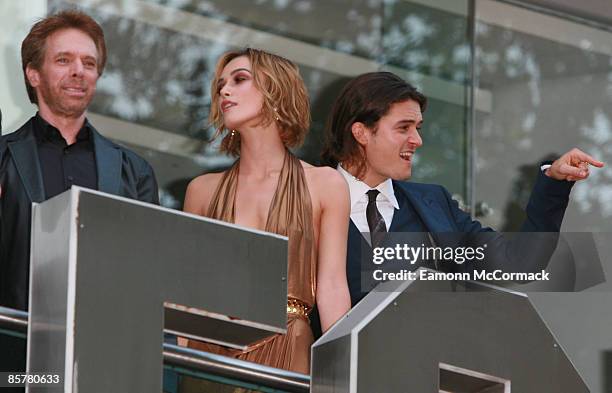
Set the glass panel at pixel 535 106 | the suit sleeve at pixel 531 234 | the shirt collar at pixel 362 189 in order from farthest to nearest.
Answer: the glass panel at pixel 535 106
the shirt collar at pixel 362 189
the suit sleeve at pixel 531 234

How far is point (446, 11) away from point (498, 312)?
201 inches

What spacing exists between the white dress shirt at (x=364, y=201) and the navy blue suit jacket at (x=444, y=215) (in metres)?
0.02

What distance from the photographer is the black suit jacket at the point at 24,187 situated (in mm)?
4793

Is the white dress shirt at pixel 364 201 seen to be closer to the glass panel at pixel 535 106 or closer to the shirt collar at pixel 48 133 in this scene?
the shirt collar at pixel 48 133

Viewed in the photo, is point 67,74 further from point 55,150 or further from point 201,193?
point 201,193

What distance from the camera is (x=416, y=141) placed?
594 cm

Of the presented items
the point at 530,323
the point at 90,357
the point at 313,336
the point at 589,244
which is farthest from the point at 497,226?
the point at 90,357

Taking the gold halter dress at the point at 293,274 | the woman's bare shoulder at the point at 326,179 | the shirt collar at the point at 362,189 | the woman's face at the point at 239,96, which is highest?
the woman's face at the point at 239,96

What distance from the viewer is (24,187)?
4.96 m

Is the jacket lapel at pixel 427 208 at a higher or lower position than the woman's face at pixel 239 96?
lower

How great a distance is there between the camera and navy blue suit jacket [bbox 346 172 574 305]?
544cm

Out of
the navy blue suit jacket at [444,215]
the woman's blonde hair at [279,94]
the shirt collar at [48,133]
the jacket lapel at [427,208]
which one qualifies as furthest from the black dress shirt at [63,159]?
the jacket lapel at [427,208]

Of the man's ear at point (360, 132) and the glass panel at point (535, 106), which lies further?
the glass panel at point (535, 106)

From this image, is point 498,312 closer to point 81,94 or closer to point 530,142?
point 81,94
